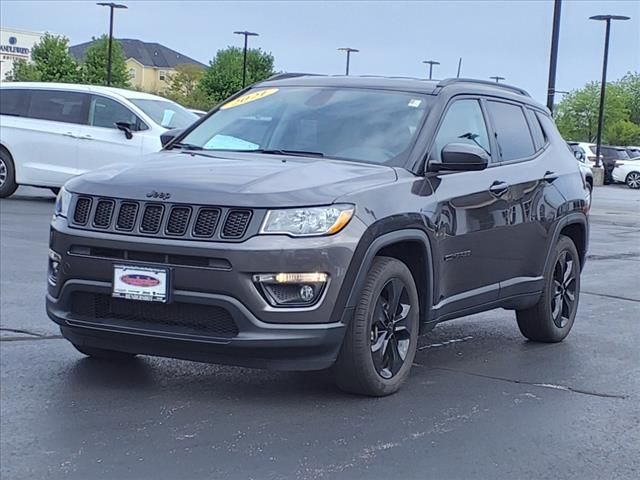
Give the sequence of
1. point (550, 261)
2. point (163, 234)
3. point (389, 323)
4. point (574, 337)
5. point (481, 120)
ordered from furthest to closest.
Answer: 1. point (574, 337)
2. point (550, 261)
3. point (481, 120)
4. point (389, 323)
5. point (163, 234)

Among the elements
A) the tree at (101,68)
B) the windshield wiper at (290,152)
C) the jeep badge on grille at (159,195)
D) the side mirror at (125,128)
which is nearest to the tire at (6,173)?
the side mirror at (125,128)

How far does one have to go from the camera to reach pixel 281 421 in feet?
16.6

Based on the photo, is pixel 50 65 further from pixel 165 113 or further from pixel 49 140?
pixel 49 140

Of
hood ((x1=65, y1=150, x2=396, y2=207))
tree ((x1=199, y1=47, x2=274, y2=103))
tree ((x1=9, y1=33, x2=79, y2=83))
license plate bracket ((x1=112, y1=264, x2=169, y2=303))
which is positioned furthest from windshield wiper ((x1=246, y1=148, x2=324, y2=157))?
tree ((x1=199, y1=47, x2=274, y2=103))

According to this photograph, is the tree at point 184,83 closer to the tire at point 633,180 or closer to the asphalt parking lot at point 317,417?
the tire at point 633,180

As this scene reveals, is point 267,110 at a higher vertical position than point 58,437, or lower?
higher

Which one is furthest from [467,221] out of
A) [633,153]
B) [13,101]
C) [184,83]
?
[184,83]

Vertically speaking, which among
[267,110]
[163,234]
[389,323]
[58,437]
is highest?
[267,110]

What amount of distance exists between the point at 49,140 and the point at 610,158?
32191 mm

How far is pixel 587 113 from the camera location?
57.9 meters

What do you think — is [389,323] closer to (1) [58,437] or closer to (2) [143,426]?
(2) [143,426]

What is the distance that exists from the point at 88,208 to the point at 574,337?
410 centimetres

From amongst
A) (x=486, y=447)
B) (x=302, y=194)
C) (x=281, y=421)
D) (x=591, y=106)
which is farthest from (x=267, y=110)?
(x=591, y=106)

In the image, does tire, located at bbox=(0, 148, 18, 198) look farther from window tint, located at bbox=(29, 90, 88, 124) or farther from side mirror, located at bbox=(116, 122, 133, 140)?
side mirror, located at bbox=(116, 122, 133, 140)
